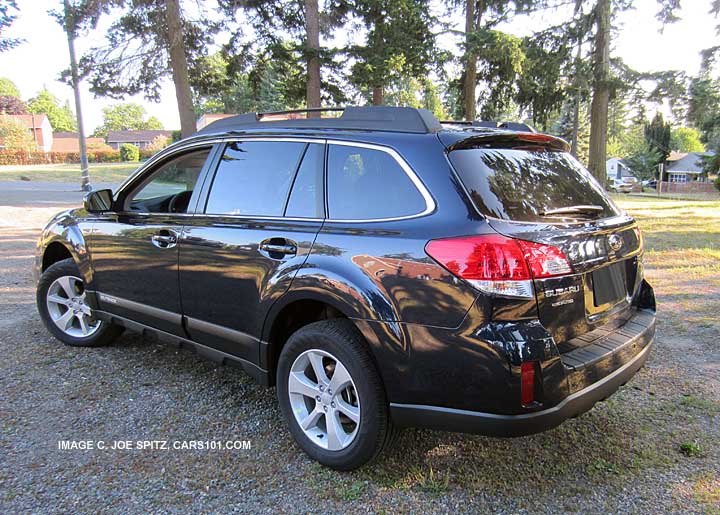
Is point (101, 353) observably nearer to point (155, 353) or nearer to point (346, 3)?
point (155, 353)

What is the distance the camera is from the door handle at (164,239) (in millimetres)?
3457

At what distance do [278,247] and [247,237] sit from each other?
268 millimetres

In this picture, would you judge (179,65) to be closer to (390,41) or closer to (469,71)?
(390,41)

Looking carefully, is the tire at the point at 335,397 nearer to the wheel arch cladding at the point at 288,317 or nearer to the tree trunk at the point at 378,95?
the wheel arch cladding at the point at 288,317

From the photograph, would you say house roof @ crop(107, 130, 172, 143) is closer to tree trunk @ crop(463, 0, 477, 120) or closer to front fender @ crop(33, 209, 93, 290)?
tree trunk @ crop(463, 0, 477, 120)

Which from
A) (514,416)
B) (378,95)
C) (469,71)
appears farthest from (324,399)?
(469,71)

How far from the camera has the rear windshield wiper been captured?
2541 mm

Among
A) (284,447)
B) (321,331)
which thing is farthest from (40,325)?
(321,331)

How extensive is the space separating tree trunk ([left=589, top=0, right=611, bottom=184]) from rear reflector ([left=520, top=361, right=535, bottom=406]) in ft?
45.1

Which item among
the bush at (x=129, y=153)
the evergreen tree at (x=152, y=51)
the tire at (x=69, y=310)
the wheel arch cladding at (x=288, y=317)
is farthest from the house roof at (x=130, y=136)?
the wheel arch cladding at (x=288, y=317)

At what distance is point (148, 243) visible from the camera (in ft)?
11.9

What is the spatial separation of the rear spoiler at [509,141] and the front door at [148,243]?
1.84 m

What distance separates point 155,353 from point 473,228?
3237 millimetres

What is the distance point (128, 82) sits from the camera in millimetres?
15852
